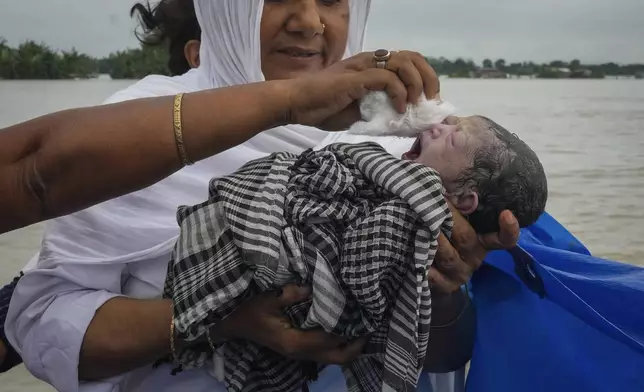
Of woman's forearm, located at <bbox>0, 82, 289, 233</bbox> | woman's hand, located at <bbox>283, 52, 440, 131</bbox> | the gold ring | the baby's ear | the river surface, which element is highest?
the gold ring

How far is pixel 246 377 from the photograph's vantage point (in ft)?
5.11

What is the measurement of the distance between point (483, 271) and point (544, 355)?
10.2 inches

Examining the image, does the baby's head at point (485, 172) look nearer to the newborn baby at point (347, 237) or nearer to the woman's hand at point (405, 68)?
the newborn baby at point (347, 237)

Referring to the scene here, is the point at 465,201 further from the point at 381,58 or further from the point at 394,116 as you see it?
the point at 381,58

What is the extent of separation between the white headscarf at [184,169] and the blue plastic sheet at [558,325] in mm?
670

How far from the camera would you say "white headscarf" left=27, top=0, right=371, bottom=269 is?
1615 mm

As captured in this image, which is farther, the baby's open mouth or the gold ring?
the baby's open mouth

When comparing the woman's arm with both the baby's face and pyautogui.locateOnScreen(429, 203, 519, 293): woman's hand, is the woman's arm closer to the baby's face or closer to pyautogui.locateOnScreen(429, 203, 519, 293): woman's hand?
pyautogui.locateOnScreen(429, 203, 519, 293): woman's hand

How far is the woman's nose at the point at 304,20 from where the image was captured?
5.99 feet

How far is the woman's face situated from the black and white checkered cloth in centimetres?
44

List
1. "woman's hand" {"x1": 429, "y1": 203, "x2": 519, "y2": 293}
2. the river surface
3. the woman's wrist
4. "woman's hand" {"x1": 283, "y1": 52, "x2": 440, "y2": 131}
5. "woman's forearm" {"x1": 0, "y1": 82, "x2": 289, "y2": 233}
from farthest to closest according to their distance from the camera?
the river surface
the woman's wrist
"woman's hand" {"x1": 429, "y1": 203, "x2": 519, "y2": 293}
"woman's hand" {"x1": 283, "y1": 52, "x2": 440, "y2": 131}
"woman's forearm" {"x1": 0, "y1": 82, "x2": 289, "y2": 233}

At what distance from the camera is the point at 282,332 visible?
57.7 inches

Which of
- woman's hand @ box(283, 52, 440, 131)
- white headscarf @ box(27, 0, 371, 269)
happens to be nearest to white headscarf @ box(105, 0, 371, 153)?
white headscarf @ box(27, 0, 371, 269)

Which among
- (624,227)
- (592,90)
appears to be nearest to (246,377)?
(624,227)
